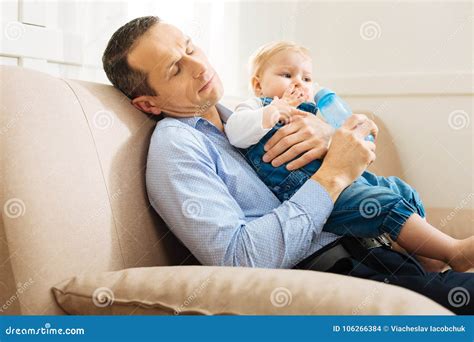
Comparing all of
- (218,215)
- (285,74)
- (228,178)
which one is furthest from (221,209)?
(285,74)

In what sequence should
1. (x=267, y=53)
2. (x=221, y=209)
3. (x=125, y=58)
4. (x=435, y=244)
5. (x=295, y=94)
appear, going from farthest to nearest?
1. (x=267, y=53)
2. (x=295, y=94)
3. (x=125, y=58)
4. (x=435, y=244)
5. (x=221, y=209)

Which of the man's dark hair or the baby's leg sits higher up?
the man's dark hair

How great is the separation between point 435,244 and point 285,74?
649 millimetres

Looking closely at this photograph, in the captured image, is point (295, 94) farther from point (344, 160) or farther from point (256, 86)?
point (344, 160)

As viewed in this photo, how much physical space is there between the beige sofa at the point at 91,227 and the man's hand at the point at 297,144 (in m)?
0.30

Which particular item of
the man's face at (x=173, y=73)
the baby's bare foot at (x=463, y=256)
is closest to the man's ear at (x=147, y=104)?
the man's face at (x=173, y=73)

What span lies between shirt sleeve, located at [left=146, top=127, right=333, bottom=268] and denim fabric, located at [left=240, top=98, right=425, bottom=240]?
8 cm

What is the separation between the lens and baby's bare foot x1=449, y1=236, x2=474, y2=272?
134 centimetres

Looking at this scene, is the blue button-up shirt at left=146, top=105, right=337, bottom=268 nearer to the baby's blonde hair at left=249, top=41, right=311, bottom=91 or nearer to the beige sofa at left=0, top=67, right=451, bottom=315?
the beige sofa at left=0, top=67, right=451, bottom=315

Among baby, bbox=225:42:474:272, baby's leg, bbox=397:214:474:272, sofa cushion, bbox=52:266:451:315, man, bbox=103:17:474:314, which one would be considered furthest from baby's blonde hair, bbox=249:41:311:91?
sofa cushion, bbox=52:266:451:315

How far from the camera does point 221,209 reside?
1.25m

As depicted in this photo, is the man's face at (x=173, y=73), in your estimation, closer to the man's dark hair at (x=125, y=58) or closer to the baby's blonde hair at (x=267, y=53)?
A: the man's dark hair at (x=125, y=58)

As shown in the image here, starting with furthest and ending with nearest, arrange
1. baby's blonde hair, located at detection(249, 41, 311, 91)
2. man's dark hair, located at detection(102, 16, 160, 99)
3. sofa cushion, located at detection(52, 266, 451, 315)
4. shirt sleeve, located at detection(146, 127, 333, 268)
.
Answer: baby's blonde hair, located at detection(249, 41, 311, 91) < man's dark hair, located at detection(102, 16, 160, 99) < shirt sleeve, located at detection(146, 127, 333, 268) < sofa cushion, located at detection(52, 266, 451, 315)

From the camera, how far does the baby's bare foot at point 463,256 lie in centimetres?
134
